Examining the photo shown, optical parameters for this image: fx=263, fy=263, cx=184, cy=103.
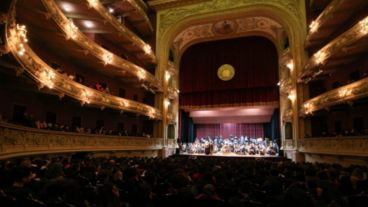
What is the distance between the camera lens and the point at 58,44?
14.1m

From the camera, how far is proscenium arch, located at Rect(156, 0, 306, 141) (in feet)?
60.9

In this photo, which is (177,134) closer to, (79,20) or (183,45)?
(183,45)

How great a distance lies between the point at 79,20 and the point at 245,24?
15.3 metres

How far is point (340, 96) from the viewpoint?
12.4m

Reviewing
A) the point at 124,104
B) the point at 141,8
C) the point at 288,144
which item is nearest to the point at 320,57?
the point at 288,144

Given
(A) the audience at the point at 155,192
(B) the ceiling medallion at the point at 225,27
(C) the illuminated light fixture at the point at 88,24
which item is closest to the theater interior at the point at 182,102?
(A) the audience at the point at 155,192

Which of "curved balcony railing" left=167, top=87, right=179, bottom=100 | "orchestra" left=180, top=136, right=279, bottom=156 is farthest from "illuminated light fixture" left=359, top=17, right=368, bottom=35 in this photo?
"curved balcony railing" left=167, top=87, right=179, bottom=100

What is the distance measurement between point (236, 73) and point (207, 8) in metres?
7.73

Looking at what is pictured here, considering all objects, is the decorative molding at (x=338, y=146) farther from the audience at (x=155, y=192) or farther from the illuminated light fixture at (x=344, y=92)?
the audience at (x=155, y=192)

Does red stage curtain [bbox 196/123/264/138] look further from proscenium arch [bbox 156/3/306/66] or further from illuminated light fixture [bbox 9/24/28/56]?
illuminated light fixture [bbox 9/24/28/56]

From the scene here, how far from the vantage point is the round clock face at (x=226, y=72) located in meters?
27.3

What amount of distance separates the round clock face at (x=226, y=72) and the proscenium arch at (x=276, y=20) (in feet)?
21.1

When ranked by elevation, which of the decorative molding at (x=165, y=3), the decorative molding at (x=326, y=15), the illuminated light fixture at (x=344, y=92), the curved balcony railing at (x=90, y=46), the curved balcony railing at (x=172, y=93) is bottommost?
the illuminated light fixture at (x=344, y=92)

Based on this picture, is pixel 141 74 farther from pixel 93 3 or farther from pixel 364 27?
pixel 364 27
